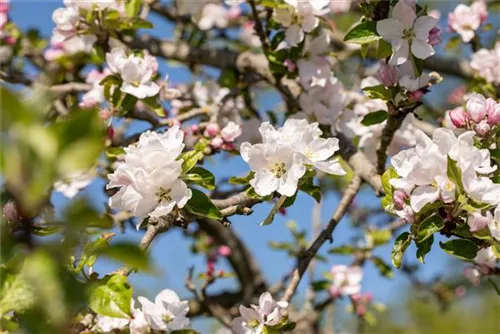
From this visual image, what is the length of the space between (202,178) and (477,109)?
0.59 m

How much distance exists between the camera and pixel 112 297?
1.29 meters

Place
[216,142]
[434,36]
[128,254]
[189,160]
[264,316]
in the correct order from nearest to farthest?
[128,254], [189,160], [264,316], [434,36], [216,142]

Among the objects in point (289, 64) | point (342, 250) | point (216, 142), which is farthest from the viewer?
point (342, 250)

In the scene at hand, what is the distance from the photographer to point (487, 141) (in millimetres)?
1469

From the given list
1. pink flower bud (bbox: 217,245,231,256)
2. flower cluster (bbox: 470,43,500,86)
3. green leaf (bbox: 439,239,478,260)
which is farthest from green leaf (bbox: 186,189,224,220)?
pink flower bud (bbox: 217,245,231,256)

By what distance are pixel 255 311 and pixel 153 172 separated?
422 millimetres

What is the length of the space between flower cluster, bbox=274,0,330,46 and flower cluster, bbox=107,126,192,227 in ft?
2.23

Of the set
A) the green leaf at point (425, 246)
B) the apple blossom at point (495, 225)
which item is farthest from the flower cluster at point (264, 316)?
the apple blossom at point (495, 225)

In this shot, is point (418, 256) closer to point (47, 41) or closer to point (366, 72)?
point (366, 72)

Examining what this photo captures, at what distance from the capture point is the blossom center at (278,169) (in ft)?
4.68

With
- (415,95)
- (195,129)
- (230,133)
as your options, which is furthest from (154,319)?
(415,95)

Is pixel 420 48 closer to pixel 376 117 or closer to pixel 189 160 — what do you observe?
pixel 376 117

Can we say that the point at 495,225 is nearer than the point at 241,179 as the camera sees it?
Yes

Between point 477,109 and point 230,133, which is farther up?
point 477,109
